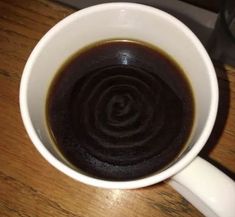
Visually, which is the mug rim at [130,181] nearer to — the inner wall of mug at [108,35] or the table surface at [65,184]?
the inner wall of mug at [108,35]

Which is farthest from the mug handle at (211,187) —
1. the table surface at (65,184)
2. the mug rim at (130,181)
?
the table surface at (65,184)

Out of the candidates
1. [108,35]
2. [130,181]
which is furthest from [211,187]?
[108,35]

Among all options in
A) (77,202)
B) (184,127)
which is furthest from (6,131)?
(184,127)

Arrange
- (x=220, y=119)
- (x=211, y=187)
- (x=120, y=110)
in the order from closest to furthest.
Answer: (x=211, y=187) < (x=120, y=110) < (x=220, y=119)

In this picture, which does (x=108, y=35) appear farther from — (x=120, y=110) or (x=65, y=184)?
(x=65, y=184)

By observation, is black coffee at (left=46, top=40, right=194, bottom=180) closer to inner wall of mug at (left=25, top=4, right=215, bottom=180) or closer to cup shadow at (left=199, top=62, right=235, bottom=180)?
inner wall of mug at (left=25, top=4, right=215, bottom=180)

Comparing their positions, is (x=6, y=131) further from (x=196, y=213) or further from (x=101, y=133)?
(x=196, y=213)

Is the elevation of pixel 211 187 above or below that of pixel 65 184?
above
